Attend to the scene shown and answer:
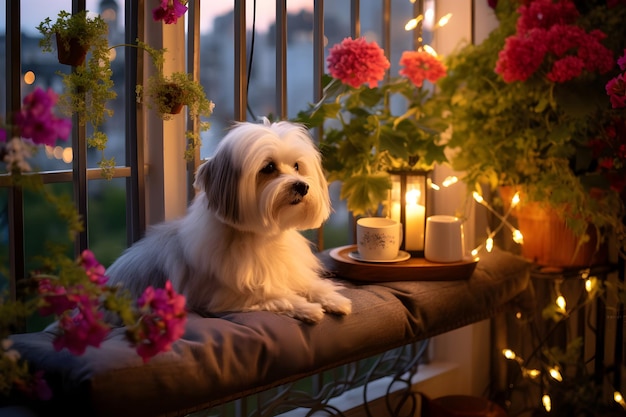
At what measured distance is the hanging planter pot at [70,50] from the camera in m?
1.65

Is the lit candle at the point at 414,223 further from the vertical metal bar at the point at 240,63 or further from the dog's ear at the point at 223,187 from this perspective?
the dog's ear at the point at 223,187

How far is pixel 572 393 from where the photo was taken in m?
2.53

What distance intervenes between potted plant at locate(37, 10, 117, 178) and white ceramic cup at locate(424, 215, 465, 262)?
90cm

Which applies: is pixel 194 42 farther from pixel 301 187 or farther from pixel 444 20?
pixel 444 20

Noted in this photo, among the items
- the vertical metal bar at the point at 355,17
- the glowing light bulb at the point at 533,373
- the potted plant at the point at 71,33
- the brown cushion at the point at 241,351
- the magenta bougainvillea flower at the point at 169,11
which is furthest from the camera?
the glowing light bulb at the point at 533,373

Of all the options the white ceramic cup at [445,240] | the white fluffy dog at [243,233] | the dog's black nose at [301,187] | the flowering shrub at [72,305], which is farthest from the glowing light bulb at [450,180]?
the flowering shrub at [72,305]

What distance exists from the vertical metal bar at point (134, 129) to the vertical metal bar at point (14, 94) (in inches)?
10.9

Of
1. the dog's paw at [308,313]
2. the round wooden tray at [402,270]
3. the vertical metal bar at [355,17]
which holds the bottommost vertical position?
the dog's paw at [308,313]

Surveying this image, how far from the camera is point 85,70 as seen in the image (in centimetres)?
172

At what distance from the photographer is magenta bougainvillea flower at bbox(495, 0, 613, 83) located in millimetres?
2211

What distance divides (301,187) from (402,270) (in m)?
0.49

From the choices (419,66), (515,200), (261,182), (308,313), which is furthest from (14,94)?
(515,200)

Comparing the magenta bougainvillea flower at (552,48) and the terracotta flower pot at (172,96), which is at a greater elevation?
the magenta bougainvillea flower at (552,48)

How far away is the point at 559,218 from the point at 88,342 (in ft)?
5.51
